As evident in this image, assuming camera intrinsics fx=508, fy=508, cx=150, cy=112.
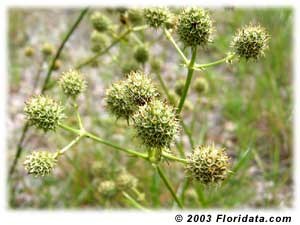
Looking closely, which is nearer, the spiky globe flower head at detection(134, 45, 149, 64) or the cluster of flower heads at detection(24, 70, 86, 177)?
the cluster of flower heads at detection(24, 70, 86, 177)

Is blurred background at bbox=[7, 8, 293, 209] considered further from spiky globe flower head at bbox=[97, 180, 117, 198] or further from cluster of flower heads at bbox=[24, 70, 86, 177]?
cluster of flower heads at bbox=[24, 70, 86, 177]

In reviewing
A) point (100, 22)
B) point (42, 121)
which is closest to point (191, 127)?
point (100, 22)

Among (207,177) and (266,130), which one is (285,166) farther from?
(207,177)

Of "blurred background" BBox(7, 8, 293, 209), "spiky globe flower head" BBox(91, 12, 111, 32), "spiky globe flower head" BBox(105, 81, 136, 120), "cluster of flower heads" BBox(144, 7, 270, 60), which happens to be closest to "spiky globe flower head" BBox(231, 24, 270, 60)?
"cluster of flower heads" BBox(144, 7, 270, 60)

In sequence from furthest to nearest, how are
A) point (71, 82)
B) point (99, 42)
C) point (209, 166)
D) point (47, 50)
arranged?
point (47, 50)
point (99, 42)
point (71, 82)
point (209, 166)

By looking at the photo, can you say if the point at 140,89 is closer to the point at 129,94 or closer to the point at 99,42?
the point at 129,94

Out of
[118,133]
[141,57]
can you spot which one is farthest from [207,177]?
[118,133]
